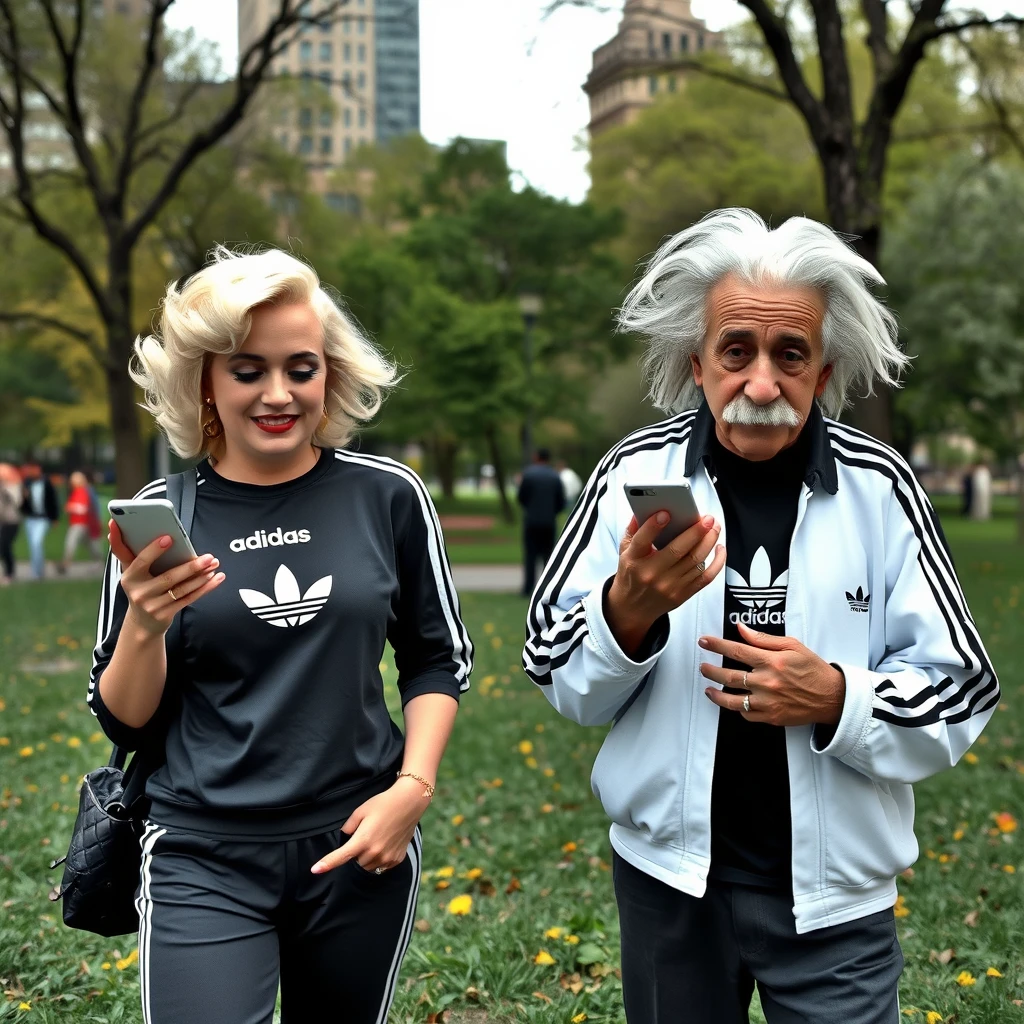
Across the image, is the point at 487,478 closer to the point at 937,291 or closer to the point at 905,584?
the point at 937,291

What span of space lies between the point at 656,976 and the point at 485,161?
129 feet

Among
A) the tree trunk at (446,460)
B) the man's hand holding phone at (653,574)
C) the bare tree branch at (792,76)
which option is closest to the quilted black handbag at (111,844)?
the man's hand holding phone at (653,574)

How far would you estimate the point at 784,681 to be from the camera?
7.72ft

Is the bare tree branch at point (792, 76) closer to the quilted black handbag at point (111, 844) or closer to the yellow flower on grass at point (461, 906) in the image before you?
the yellow flower on grass at point (461, 906)

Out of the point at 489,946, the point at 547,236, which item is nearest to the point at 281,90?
the point at 547,236

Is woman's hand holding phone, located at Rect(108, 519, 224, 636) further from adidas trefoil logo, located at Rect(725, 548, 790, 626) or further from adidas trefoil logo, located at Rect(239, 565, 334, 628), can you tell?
adidas trefoil logo, located at Rect(725, 548, 790, 626)

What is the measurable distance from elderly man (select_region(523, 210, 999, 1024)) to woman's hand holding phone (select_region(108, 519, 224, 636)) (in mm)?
640

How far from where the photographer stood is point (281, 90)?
1211 inches

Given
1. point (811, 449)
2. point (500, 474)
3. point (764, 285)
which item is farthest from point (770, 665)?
point (500, 474)

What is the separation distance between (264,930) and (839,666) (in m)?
1.19

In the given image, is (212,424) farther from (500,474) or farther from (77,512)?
(500,474)

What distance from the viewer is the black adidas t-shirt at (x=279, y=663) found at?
2570 mm

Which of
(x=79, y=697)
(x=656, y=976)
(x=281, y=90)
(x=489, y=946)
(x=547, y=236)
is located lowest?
(x=79, y=697)

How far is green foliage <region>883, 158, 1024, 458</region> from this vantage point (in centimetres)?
3466
